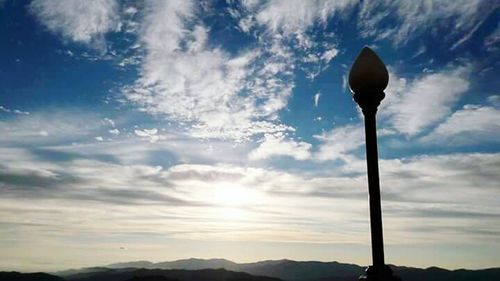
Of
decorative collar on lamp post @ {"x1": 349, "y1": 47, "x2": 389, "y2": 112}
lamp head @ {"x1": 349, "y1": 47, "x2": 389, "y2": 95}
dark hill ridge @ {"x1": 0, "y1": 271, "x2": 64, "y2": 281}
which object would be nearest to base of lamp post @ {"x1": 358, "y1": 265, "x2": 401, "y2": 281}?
decorative collar on lamp post @ {"x1": 349, "y1": 47, "x2": 389, "y2": 112}

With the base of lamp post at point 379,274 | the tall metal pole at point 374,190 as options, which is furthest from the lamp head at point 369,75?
the base of lamp post at point 379,274

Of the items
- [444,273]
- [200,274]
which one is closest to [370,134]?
[200,274]

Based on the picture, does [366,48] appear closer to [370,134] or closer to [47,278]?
[370,134]

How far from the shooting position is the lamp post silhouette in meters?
6.12

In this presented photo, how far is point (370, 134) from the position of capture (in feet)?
21.0

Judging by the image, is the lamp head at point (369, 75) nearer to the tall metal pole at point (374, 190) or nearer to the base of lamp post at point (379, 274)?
the tall metal pole at point (374, 190)

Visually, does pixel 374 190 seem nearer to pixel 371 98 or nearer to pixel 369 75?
pixel 371 98

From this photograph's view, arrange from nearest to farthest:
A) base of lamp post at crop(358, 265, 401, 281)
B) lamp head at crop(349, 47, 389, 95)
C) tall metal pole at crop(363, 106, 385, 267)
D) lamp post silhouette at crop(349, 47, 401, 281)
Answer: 1. base of lamp post at crop(358, 265, 401, 281)
2. tall metal pole at crop(363, 106, 385, 267)
3. lamp post silhouette at crop(349, 47, 401, 281)
4. lamp head at crop(349, 47, 389, 95)

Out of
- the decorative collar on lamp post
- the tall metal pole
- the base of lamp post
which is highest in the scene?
the decorative collar on lamp post

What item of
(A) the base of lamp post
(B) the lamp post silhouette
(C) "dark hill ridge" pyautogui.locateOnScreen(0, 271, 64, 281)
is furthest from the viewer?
(C) "dark hill ridge" pyautogui.locateOnScreen(0, 271, 64, 281)

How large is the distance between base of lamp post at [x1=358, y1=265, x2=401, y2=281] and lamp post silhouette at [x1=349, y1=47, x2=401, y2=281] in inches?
16.7

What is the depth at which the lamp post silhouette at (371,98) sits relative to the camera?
6117 mm

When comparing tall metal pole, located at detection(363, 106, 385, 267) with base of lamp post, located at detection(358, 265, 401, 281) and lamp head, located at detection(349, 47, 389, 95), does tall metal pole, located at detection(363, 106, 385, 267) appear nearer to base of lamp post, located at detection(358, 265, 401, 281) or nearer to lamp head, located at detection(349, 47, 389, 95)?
base of lamp post, located at detection(358, 265, 401, 281)

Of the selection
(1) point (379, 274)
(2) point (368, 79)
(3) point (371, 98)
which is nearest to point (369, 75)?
(2) point (368, 79)
